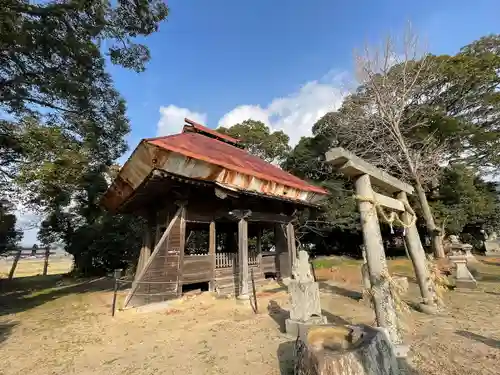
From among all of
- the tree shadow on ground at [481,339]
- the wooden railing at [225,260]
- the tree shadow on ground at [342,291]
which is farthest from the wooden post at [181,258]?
the tree shadow on ground at [481,339]

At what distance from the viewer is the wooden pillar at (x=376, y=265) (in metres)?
4.07

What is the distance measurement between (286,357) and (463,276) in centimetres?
867

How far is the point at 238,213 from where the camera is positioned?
8.68m

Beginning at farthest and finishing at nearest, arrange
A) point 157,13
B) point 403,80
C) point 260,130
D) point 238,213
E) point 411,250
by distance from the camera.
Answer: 1. point 260,130
2. point 403,80
3. point 157,13
4. point 238,213
5. point 411,250

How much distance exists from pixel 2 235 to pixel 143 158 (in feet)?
62.1

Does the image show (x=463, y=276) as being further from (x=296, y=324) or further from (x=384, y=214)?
(x=296, y=324)

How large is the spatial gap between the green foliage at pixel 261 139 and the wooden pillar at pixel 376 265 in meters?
19.3

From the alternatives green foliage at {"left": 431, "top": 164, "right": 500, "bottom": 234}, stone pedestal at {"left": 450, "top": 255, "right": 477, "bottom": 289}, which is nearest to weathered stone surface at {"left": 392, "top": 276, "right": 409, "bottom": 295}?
stone pedestal at {"left": 450, "top": 255, "right": 477, "bottom": 289}

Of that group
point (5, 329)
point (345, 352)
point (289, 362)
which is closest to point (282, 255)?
point (289, 362)

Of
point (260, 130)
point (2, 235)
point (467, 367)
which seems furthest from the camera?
point (260, 130)

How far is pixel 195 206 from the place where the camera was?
9.16 metres

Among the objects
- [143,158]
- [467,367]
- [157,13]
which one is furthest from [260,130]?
[467,367]

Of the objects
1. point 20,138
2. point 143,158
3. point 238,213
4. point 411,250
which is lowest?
point 411,250

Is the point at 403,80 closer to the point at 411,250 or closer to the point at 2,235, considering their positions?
the point at 411,250
